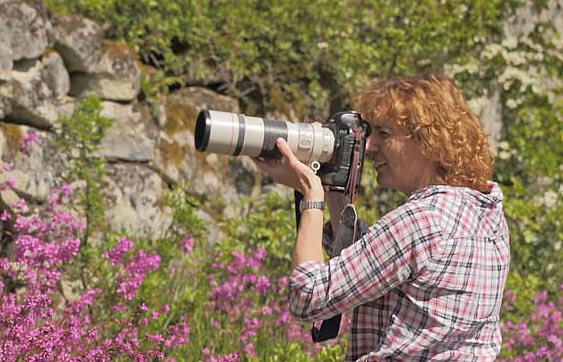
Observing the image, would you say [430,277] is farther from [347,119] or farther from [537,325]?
[537,325]

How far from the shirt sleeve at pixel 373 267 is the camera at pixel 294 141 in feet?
1.07

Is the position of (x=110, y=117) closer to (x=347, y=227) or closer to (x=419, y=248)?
(x=347, y=227)

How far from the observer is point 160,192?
477 cm

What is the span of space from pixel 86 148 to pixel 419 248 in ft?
7.85

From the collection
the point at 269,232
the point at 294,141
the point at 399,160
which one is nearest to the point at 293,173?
the point at 294,141

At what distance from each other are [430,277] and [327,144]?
1.66 ft

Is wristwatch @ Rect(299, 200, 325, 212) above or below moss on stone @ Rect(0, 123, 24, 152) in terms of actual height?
below

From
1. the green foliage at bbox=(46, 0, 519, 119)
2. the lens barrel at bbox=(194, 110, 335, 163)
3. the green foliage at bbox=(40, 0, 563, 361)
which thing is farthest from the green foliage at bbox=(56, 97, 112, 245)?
the lens barrel at bbox=(194, 110, 335, 163)

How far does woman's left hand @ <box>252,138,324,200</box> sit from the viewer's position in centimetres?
208

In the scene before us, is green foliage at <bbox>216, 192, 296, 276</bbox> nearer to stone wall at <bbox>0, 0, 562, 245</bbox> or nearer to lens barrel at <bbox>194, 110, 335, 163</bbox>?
stone wall at <bbox>0, 0, 562, 245</bbox>

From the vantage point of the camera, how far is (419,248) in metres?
1.88

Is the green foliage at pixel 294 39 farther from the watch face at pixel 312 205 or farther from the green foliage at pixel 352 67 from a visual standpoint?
the watch face at pixel 312 205

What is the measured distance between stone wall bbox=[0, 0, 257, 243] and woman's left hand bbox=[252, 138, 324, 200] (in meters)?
1.91

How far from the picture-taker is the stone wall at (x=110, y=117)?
4.05m
